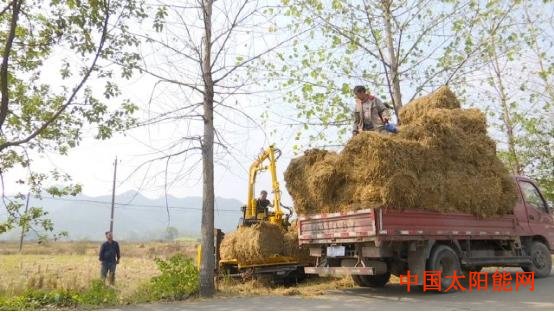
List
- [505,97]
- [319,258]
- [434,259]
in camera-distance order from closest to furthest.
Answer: [434,259] → [319,258] → [505,97]

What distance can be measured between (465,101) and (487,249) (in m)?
6.95

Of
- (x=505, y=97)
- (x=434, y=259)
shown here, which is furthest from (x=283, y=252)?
(x=505, y=97)

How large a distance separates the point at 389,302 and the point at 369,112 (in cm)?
419

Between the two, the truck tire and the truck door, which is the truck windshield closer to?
the truck door

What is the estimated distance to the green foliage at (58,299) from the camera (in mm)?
9305

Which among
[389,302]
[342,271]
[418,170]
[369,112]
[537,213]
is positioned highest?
[369,112]

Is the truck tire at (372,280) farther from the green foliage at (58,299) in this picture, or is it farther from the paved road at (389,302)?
the green foliage at (58,299)

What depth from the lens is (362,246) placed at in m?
9.65

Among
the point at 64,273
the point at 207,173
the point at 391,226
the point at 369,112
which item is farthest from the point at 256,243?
the point at 64,273

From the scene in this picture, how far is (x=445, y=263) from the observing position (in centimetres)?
1017

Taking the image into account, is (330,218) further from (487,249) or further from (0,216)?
(0,216)

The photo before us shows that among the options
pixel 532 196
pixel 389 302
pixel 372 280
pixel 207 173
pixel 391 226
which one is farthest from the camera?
pixel 532 196

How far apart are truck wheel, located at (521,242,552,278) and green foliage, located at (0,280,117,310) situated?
32.9 feet

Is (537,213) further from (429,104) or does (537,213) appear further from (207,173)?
(207,173)
